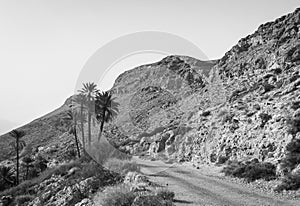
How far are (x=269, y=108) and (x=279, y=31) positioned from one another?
3475 cm

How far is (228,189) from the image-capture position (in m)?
16.2

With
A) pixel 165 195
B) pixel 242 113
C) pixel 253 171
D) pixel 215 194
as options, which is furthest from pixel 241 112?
pixel 165 195

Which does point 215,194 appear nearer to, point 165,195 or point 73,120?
point 165,195

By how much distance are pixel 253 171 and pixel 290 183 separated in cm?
363

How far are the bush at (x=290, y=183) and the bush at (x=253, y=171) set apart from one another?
2049mm

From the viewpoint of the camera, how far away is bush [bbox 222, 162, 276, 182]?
17.7m

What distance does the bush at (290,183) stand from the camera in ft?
47.6

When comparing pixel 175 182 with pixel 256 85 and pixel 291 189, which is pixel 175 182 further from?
pixel 256 85

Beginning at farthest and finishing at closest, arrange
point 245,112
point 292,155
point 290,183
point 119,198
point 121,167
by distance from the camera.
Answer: point 245,112, point 121,167, point 292,155, point 290,183, point 119,198

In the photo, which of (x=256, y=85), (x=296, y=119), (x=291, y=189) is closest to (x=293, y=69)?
(x=256, y=85)

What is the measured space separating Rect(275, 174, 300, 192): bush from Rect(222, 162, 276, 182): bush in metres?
2.05

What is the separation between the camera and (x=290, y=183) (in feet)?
48.4

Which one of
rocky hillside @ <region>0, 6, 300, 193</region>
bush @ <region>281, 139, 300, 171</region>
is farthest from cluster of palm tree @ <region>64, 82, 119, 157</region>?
bush @ <region>281, 139, 300, 171</region>

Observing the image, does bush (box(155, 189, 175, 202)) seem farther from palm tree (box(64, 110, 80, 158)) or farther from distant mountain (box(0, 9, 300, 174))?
palm tree (box(64, 110, 80, 158))
